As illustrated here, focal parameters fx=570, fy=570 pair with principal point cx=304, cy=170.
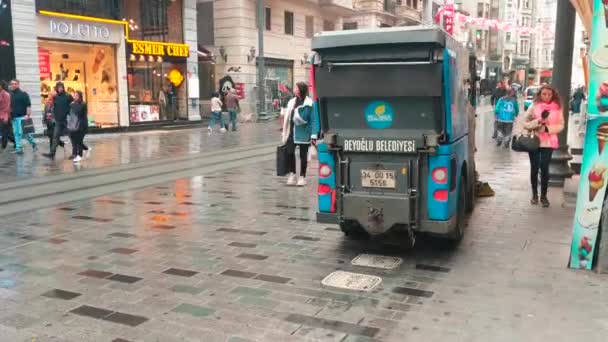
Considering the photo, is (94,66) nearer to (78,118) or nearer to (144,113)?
(144,113)

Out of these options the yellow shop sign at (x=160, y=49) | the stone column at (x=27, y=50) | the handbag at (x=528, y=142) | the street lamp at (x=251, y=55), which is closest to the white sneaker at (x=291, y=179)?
the handbag at (x=528, y=142)

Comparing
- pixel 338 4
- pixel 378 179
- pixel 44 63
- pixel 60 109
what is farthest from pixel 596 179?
pixel 338 4

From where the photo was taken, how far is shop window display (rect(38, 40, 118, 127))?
2154 centimetres

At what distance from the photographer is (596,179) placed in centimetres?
520

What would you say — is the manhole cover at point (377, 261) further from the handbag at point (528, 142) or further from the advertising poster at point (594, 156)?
the handbag at point (528, 142)

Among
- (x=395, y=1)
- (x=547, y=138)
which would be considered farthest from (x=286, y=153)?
(x=395, y=1)

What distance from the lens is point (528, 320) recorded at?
4.14 metres

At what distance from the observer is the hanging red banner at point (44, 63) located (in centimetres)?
1947

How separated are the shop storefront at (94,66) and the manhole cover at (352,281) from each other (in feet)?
58.9

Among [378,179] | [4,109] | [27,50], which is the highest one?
[27,50]

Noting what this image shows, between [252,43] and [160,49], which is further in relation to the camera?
[252,43]

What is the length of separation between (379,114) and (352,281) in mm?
1630

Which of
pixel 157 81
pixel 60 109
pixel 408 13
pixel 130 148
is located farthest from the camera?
pixel 408 13

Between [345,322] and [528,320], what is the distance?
52.3 inches
